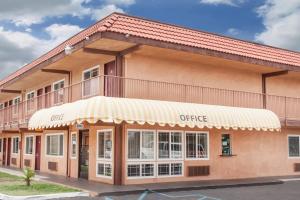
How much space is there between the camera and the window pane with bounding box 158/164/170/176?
811 inches

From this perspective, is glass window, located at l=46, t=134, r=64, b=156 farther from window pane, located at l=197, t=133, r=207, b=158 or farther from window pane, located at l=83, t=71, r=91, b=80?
window pane, located at l=197, t=133, r=207, b=158

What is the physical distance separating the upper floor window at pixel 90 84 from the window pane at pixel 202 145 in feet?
19.2

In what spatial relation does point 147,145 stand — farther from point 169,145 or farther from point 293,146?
point 293,146

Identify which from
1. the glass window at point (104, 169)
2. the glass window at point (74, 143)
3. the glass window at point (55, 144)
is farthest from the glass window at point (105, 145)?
the glass window at point (55, 144)

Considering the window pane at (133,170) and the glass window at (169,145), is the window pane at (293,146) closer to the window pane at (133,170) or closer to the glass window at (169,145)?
the glass window at (169,145)

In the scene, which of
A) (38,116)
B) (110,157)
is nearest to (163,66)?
(110,157)

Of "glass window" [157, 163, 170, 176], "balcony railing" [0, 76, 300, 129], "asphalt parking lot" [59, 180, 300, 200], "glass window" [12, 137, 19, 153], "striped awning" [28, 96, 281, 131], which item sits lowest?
"asphalt parking lot" [59, 180, 300, 200]

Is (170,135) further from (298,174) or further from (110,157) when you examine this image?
(298,174)

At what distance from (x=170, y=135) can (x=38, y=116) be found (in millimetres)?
6998

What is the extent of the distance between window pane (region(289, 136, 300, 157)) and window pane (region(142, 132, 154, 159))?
33.7 feet

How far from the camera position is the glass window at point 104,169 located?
20.0 metres

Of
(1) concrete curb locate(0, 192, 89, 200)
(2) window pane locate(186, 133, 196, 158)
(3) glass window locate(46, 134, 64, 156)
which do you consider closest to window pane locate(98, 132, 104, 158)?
(2) window pane locate(186, 133, 196, 158)

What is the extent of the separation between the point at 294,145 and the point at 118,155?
12574 mm

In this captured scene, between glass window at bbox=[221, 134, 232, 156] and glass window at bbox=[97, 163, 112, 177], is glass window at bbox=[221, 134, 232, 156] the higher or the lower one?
the higher one
